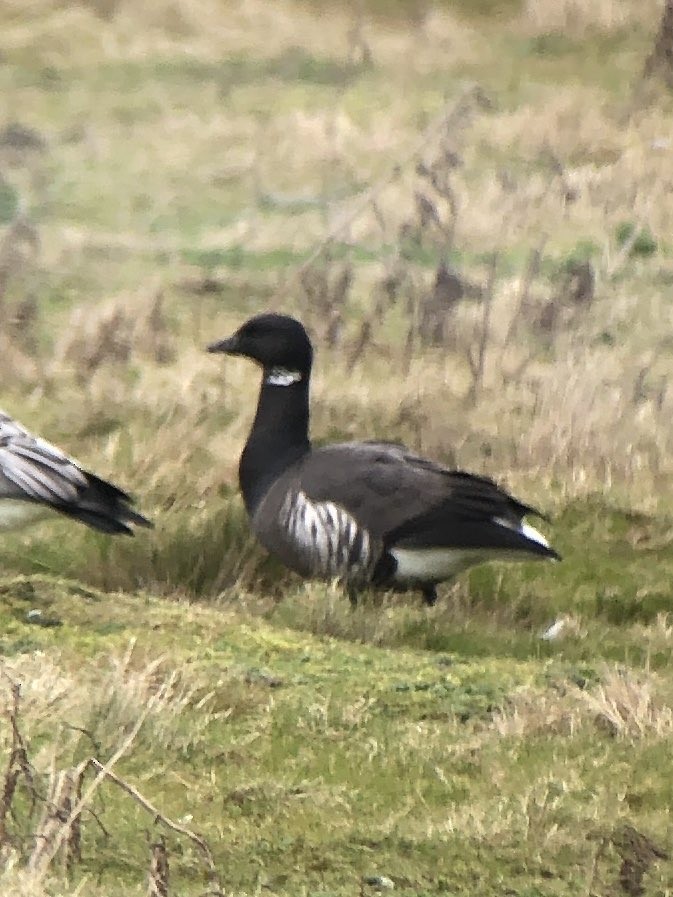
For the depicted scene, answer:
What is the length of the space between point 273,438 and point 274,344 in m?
0.53

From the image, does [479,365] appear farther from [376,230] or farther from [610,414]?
[376,230]

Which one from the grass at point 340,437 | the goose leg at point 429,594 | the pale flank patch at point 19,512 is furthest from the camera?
the goose leg at point 429,594

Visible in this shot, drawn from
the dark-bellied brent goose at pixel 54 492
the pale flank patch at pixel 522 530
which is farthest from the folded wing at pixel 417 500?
the dark-bellied brent goose at pixel 54 492

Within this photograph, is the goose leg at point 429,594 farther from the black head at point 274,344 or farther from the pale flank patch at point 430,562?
the black head at point 274,344

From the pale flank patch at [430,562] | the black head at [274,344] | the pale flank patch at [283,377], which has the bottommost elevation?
the pale flank patch at [430,562]

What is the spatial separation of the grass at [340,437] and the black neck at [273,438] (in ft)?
0.84

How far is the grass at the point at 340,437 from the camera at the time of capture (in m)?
4.39

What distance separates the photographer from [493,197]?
14266mm

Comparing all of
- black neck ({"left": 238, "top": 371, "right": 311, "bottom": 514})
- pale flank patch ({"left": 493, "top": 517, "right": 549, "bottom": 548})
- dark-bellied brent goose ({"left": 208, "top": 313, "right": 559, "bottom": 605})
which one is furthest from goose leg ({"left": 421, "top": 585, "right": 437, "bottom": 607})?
black neck ({"left": 238, "top": 371, "right": 311, "bottom": 514})

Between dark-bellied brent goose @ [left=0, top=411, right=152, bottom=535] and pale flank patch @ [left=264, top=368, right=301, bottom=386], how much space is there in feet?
4.40

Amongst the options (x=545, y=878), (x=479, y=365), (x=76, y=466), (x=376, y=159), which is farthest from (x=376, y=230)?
(x=545, y=878)

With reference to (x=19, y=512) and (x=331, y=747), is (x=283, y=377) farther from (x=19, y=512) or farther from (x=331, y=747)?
(x=331, y=747)

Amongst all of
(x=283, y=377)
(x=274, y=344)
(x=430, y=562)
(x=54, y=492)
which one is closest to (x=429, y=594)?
(x=430, y=562)

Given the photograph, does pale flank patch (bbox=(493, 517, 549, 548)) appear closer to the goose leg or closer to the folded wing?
the folded wing
